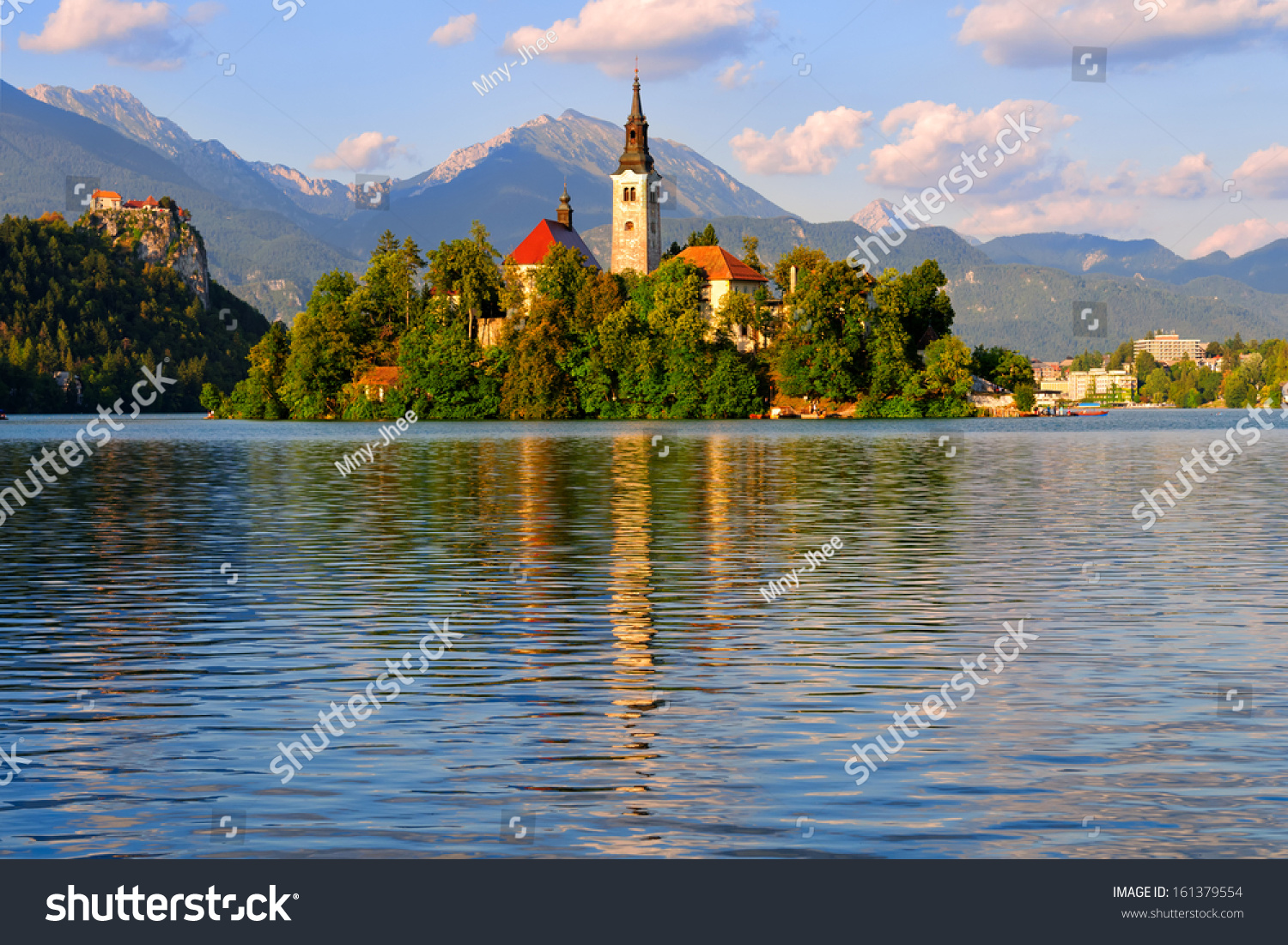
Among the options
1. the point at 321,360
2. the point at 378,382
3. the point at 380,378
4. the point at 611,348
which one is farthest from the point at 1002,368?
the point at 321,360

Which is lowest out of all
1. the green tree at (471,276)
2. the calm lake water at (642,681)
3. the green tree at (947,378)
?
→ the calm lake water at (642,681)

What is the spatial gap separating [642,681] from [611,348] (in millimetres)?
157133

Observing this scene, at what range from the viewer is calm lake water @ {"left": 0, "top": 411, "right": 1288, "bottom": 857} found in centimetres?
1116

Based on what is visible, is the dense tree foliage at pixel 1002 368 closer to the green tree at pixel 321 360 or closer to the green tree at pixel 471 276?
the green tree at pixel 471 276

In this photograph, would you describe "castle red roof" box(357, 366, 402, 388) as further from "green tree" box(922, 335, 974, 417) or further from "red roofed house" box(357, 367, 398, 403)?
"green tree" box(922, 335, 974, 417)

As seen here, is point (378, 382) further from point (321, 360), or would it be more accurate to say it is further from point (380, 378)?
point (321, 360)

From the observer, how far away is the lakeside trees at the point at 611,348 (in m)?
174

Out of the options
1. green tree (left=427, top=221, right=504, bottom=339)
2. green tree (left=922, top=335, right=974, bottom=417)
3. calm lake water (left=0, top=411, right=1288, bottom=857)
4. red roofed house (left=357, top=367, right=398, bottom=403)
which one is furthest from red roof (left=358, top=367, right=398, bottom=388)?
calm lake water (left=0, top=411, right=1288, bottom=857)

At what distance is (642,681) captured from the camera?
1705cm

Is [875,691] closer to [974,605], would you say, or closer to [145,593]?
[974,605]

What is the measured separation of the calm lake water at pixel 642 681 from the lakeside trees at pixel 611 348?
131731 mm

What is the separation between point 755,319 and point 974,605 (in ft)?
528

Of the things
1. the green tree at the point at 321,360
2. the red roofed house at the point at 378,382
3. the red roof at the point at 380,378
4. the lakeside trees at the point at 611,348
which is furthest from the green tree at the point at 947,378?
the green tree at the point at 321,360

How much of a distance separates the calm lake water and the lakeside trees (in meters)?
132
